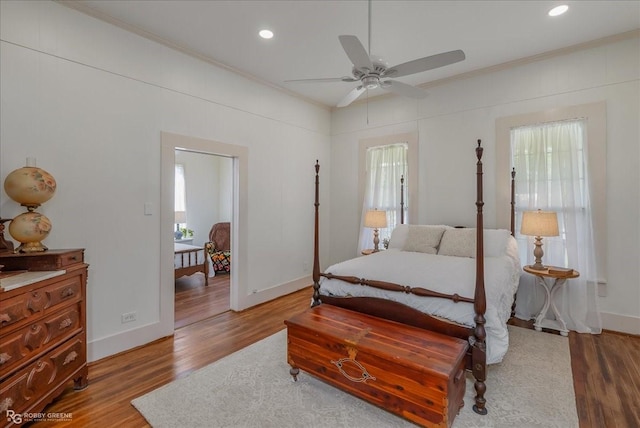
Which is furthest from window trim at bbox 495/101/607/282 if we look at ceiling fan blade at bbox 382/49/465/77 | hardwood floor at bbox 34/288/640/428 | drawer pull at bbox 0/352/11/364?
drawer pull at bbox 0/352/11/364

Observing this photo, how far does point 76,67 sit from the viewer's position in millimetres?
2625

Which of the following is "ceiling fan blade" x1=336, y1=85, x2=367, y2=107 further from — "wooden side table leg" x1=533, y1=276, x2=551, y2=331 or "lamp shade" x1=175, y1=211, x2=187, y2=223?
"lamp shade" x1=175, y1=211, x2=187, y2=223

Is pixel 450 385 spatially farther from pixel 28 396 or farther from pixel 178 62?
pixel 178 62

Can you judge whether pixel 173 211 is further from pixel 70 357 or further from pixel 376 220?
pixel 376 220

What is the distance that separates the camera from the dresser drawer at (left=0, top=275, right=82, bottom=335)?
1658 millimetres

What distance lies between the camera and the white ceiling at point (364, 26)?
266 centimetres

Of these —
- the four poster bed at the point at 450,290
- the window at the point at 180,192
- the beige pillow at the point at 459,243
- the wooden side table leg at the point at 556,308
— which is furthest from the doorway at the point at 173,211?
the wooden side table leg at the point at 556,308

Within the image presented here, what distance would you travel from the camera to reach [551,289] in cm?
337

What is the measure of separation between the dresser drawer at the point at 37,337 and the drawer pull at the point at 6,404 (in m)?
0.13

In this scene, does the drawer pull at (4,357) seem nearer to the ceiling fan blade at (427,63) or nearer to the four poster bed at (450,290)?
the four poster bed at (450,290)

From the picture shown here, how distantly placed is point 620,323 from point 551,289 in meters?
0.68

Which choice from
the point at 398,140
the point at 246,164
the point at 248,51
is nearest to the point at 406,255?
the point at 398,140

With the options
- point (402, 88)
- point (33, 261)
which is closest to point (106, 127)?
point (33, 261)

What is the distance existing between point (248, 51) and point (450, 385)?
3674mm
